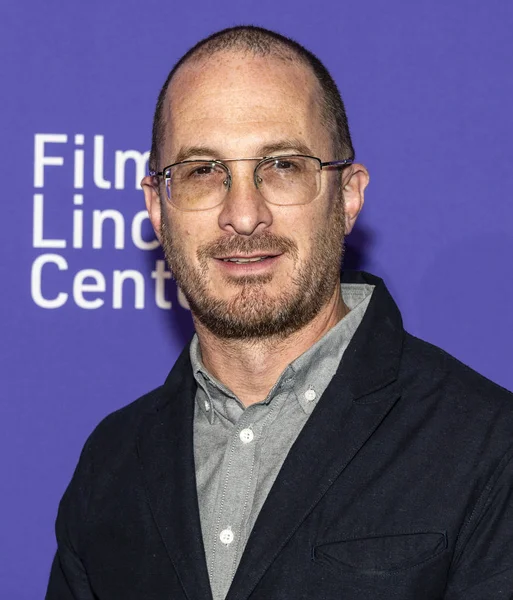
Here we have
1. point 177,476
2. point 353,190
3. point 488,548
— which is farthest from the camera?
point 353,190

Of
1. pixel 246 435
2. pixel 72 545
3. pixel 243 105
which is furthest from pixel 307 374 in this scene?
pixel 72 545

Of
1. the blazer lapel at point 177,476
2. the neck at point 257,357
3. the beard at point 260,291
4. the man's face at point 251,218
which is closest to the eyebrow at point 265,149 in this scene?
the man's face at point 251,218

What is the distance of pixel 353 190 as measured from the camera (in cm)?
193

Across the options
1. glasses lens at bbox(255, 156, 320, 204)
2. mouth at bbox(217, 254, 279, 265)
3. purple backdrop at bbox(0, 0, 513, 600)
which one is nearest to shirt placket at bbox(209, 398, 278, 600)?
mouth at bbox(217, 254, 279, 265)

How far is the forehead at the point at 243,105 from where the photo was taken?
5.75 ft

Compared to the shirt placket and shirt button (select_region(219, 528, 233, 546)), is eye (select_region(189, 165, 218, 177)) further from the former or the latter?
shirt button (select_region(219, 528, 233, 546))

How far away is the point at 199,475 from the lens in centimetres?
176

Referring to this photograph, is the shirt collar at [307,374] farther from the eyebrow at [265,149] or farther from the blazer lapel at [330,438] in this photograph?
the eyebrow at [265,149]

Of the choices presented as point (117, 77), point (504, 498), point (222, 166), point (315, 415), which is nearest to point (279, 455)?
point (315, 415)

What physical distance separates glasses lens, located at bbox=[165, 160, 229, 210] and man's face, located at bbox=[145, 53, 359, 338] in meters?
0.02

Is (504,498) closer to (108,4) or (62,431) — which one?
(62,431)

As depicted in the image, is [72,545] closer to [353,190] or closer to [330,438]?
[330,438]

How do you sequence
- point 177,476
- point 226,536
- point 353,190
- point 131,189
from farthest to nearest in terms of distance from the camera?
point 131,189 < point 353,190 < point 177,476 < point 226,536

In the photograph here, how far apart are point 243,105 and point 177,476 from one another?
656 mm
